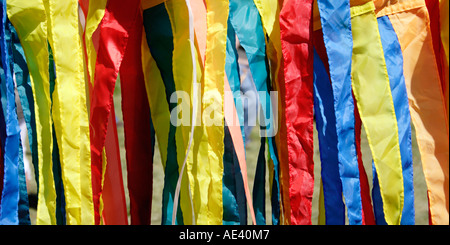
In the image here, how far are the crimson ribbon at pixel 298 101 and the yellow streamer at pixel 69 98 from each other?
14.1 inches

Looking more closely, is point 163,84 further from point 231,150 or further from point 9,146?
point 9,146

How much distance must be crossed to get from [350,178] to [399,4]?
0.38 metres

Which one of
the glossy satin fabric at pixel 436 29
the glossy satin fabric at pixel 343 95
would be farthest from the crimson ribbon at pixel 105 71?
the glossy satin fabric at pixel 436 29

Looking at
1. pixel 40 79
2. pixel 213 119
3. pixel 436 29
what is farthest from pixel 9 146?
pixel 436 29

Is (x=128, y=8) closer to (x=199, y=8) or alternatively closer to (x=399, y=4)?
(x=199, y=8)

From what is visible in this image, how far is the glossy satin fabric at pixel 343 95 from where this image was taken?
0.92 m

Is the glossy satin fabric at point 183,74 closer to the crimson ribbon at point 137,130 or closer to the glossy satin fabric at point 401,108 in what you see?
the crimson ribbon at point 137,130

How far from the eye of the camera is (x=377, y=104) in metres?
0.95

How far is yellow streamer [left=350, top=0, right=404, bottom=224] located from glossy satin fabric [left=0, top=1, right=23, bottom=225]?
61cm

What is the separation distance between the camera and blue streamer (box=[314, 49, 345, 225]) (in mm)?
974

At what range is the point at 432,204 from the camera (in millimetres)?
1008

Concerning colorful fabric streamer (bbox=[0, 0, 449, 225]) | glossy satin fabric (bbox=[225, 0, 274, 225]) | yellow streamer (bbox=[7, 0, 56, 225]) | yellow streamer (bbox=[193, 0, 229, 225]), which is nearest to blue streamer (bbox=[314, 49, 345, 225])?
colorful fabric streamer (bbox=[0, 0, 449, 225])

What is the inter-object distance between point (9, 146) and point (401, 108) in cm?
72

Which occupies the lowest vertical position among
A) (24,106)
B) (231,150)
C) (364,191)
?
(364,191)
